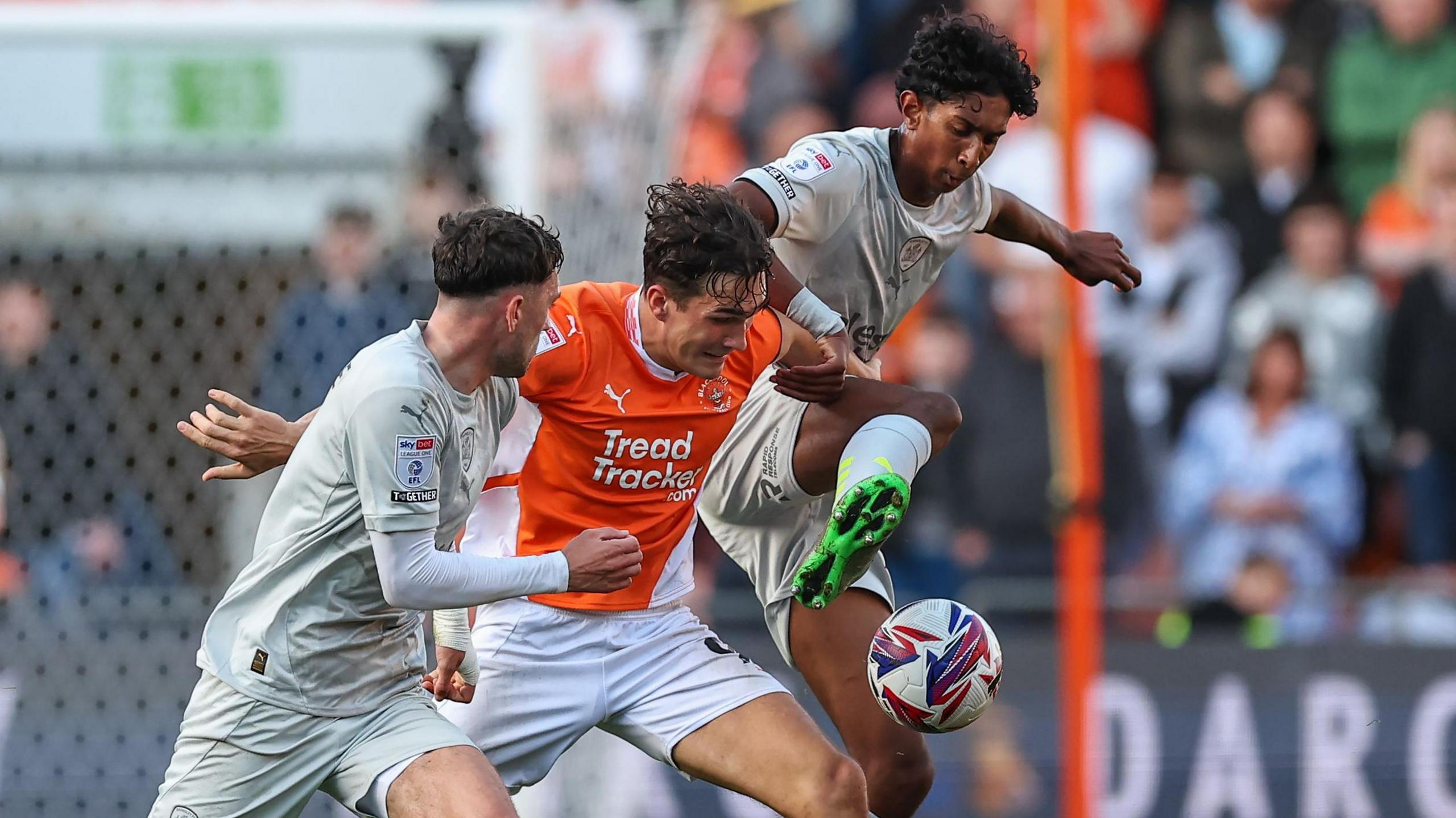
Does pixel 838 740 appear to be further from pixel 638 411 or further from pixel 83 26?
pixel 83 26

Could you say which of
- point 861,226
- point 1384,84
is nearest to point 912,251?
point 861,226

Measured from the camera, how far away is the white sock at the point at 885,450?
14.2 ft

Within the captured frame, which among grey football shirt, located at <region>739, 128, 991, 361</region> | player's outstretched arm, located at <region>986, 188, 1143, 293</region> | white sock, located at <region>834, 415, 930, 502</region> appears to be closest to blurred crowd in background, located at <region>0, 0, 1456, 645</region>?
player's outstretched arm, located at <region>986, 188, 1143, 293</region>

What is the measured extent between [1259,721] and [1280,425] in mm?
1584

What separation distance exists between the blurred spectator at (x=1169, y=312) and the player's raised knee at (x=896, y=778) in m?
4.06

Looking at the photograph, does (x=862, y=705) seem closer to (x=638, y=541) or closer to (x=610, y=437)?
(x=638, y=541)

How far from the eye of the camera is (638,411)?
179 inches

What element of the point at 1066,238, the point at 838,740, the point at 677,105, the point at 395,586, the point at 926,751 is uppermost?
the point at 677,105

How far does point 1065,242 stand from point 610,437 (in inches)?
56.1

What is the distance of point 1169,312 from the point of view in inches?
356

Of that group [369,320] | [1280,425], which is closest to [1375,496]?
[1280,425]

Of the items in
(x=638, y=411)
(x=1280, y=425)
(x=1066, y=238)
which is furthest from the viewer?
(x=1280, y=425)

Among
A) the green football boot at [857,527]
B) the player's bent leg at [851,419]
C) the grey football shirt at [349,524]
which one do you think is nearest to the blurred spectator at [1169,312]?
the player's bent leg at [851,419]

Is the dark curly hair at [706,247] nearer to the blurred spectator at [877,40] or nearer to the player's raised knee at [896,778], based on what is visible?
the player's raised knee at [896,778]
